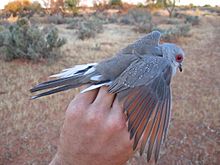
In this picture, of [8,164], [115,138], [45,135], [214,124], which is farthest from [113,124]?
[214,124]

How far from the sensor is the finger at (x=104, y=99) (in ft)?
5.78

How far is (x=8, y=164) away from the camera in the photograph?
4449 millimetres

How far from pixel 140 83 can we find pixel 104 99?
484mm

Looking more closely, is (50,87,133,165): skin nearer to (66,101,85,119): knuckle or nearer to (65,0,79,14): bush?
(66,101,85,119): knuckle

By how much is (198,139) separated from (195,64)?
4.91 meters

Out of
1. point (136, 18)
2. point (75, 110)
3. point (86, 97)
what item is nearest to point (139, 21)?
point (136, 18)

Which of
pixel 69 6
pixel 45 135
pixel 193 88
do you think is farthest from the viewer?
pixel 69 6

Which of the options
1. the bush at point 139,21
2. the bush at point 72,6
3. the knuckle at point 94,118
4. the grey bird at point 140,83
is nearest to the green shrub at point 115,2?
the bush at point 72,6

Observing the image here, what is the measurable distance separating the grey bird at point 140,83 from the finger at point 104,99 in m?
0.06

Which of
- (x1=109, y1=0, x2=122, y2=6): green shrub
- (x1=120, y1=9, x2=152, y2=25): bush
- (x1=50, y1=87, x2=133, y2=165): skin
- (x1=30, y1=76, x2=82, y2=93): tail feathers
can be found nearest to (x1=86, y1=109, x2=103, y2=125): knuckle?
(x1=50, y1=87, x2=133, y2=165): skin

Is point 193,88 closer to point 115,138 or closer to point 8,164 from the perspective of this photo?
point 8,164

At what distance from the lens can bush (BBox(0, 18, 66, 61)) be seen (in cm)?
877

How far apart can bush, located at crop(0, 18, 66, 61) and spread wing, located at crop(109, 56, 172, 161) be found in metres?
6.82

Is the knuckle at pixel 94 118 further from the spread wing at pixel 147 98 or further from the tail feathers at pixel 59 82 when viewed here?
the tail feathers at pixel 59 82
